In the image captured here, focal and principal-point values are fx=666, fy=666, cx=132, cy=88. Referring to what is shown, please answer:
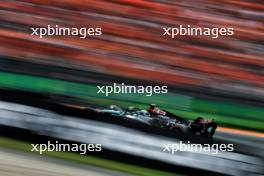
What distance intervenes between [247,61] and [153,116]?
0.56 m

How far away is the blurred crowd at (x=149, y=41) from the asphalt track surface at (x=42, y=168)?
1.70 ft

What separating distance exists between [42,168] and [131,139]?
0.50 metres

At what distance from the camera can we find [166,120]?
349 cm

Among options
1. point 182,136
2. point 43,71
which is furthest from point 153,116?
point 43,71

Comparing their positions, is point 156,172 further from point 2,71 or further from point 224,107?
point 2,71

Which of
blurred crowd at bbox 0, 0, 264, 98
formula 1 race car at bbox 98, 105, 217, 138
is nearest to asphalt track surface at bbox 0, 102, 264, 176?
formula 1 race car at bbox 98, 105, 217, 138

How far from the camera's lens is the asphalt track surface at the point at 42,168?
352 cm

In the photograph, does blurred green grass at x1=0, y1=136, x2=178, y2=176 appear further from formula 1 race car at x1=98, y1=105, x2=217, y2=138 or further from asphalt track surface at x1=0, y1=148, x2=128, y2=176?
formula 1 race car at x1=98, y1=105, x2=217, y2=138

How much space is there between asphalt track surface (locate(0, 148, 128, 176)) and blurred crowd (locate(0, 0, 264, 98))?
517 millimetres

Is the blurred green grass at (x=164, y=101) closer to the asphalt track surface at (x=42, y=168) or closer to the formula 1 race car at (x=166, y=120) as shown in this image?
the formula 1 race car at (x=166, y=120)

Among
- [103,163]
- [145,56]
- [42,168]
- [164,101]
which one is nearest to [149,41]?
[145,56]

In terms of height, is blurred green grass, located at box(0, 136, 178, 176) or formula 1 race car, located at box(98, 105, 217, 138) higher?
formula 1 race car, located at box(98, 105, 217, 138)

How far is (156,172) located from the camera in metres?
3.49

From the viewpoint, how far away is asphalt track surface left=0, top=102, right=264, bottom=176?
3.44 metres
